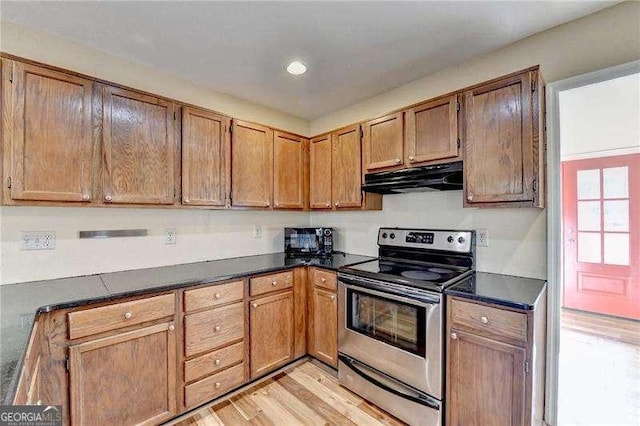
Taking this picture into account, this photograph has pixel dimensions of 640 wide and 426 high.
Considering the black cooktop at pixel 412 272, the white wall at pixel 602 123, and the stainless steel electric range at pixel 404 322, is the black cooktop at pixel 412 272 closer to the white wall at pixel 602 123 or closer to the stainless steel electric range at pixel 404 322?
the stainless steel electric range at pixel 404 322

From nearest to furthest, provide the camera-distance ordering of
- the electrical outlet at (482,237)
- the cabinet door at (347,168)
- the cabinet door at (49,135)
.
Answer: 1. the cabinet door at (49,135)
2. the electrical outlet at (482,237)
3. the cabinet door at (347,168)

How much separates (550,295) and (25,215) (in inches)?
129

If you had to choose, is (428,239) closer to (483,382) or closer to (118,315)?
(483,382)

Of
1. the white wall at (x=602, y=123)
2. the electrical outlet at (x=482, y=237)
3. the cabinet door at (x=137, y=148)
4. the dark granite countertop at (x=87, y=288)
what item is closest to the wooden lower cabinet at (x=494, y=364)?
the electrical outlet at (x=482, y=237)

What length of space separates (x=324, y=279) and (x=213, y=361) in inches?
39.3

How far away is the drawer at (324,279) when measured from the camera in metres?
2.35

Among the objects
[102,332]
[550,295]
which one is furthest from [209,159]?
[550,295]

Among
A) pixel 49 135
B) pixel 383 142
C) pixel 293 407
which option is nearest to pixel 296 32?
pixel 383 142

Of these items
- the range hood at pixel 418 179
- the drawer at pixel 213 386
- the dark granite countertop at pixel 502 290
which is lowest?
the drawer at pixel 213 386

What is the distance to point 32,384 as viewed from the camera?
118 cm

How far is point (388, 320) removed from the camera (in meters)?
1.97

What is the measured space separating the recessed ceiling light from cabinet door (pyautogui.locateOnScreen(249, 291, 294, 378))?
179 cm

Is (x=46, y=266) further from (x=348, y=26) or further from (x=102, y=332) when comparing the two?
(x=348, y=26)

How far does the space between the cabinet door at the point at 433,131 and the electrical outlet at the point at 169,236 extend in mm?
1989
